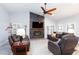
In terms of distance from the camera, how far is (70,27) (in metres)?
2.67

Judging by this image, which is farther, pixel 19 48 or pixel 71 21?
pixel 71 21

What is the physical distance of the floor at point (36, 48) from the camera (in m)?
2.49

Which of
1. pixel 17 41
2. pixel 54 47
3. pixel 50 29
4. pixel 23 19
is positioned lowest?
pixel 54 47

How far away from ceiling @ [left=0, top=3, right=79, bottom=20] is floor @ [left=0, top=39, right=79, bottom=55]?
0.64m

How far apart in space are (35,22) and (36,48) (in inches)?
23.9

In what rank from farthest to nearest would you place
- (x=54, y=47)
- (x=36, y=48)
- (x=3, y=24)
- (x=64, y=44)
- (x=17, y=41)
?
1. (x=64, y=44)
2. (x=54, y=47)
3. (x=36, y=48)
4. (x=17, y=41)
5. (x=3, y=24)

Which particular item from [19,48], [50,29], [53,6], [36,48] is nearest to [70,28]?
[50,29]

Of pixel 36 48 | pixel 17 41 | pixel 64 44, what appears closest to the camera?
pixel 17 41

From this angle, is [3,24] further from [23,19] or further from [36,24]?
[36,24]

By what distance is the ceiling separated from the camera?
96.3 inches

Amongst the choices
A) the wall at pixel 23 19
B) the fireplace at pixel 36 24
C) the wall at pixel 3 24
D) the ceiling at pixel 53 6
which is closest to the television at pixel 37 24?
the fireplace at pixel 36 24

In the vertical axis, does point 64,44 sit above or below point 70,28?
below

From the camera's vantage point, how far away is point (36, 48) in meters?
2.82

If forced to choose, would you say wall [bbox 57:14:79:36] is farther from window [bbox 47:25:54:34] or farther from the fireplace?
the fireplace
